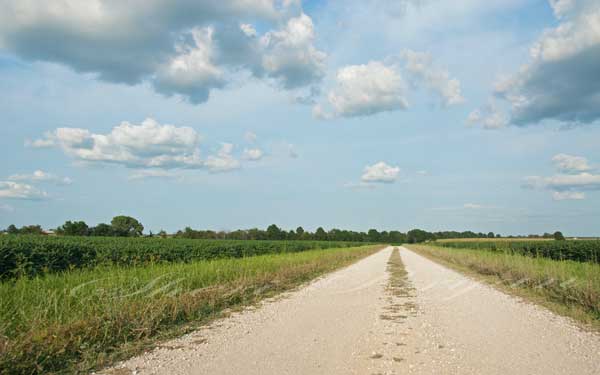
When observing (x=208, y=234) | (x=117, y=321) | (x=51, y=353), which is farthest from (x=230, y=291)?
(x=208, y=234)

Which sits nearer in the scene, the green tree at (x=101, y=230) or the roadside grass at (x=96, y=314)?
the roadside grass at (x=96, y=314)

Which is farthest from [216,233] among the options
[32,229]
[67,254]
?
[67,254]

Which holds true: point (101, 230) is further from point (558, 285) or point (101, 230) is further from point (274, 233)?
point (558, 285)

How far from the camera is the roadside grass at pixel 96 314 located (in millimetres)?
5375

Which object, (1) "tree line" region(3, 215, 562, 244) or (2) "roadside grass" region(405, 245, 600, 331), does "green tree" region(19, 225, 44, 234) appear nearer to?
(1) "tree line" region(3, 215, 562, 244)

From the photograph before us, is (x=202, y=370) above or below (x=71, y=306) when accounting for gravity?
below

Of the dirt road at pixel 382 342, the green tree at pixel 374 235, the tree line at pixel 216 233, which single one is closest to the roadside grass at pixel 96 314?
the dirt road at pixel 382 342

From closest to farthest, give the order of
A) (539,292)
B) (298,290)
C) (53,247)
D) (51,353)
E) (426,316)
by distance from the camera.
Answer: (51,353)
(426,316)
(539,292)
(298,290)
(53,247)

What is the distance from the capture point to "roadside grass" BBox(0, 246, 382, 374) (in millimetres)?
5375

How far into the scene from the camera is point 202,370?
5.19 metres

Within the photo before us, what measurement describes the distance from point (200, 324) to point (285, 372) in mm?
3361

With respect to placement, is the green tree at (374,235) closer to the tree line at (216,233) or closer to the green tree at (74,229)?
the tree line at (216,233)

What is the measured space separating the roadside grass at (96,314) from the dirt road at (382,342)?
25.5 inches

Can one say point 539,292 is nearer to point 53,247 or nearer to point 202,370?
point 202,370
